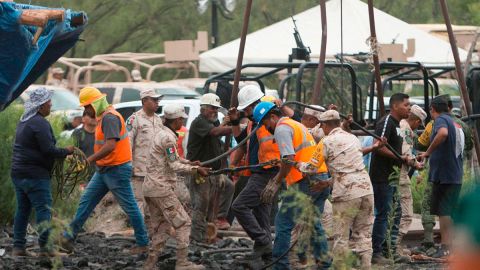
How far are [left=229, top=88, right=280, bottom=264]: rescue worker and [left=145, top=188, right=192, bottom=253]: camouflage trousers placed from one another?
620mm

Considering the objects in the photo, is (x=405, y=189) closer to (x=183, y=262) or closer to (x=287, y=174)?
(x=287, y=174)

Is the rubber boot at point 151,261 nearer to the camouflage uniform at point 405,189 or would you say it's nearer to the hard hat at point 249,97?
the hard hat at point 249,97

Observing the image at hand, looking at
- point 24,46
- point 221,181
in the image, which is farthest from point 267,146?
point 24,46

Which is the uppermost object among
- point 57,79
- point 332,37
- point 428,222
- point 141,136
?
point 332,37

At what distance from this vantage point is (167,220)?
34.4ft

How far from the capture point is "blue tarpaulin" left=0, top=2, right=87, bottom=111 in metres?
8.22

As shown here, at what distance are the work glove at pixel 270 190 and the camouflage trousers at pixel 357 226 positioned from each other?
685mm

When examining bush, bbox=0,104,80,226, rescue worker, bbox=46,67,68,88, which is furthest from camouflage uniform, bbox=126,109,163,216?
rescue worker, bbox=46,67,68,88

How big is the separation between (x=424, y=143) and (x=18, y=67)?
5.97m

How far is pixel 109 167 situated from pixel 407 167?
306 centimetres

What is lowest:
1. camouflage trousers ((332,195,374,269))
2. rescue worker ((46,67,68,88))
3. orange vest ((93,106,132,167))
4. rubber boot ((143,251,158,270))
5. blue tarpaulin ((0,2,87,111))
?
rubber boot ((143,251,158,270))

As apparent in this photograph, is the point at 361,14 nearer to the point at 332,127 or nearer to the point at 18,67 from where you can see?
the point at 332,127

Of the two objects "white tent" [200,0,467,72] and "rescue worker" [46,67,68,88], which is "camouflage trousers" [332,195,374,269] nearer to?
"white tent" [200,0,467,72]

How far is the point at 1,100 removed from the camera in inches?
350
